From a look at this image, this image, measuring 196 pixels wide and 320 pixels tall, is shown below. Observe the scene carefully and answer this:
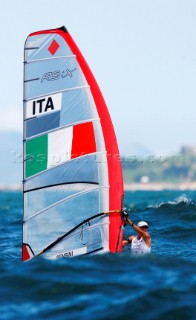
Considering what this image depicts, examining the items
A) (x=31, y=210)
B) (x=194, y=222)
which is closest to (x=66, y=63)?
(x=31, y=210)

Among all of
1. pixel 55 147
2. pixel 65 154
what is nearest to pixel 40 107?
pixel 55 147

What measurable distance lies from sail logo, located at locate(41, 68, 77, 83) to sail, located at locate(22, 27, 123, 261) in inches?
0.8

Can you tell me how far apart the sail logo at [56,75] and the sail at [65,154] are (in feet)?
A: 0.06

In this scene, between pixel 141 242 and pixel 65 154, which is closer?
pixel 65 154

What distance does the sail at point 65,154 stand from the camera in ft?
44.3

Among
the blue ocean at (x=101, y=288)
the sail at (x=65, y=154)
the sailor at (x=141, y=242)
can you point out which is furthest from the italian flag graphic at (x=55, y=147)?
the sailor at (x=141, y=242)

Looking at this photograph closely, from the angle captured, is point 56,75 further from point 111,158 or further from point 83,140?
point 111,158

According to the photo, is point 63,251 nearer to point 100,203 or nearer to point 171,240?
point 100,203

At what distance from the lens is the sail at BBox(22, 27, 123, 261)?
44.3 feet

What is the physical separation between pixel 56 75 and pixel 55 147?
1397mm

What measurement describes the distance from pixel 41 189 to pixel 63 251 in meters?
1.32

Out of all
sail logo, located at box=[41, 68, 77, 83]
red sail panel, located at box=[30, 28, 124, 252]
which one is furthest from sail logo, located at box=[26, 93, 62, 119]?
red sail panel, located at box=[30, 28, 124, 252]

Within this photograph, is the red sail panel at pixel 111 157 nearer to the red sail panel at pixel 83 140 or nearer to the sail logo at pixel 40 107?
the red sail panel at pixel 83 140

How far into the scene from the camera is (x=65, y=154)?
13617 mm
